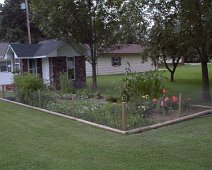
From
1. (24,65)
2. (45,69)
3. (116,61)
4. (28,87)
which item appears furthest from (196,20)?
(116,61)

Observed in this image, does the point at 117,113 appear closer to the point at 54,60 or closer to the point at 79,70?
the point at 54,60

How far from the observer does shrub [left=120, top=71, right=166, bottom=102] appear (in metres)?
11.1

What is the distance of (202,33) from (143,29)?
217 centimetres

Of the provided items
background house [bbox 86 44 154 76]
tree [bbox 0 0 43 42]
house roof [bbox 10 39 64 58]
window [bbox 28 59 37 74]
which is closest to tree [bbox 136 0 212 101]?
house roof [bbox 10 39 64 58]

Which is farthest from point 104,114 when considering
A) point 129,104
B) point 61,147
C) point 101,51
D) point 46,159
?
point 101,51

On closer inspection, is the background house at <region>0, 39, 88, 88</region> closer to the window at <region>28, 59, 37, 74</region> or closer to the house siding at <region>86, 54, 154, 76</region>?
the window at <region>28, 59, 37, 74</region>

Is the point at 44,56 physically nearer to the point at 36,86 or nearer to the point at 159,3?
the point at 36,86

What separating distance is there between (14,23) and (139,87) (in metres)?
37.3

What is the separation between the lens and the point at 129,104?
33.8 feet

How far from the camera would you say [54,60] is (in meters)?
23.7

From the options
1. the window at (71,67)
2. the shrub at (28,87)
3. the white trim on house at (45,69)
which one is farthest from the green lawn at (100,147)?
the window at (71,67)

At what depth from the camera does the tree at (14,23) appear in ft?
147

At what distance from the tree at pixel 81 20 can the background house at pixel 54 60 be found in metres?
1.95

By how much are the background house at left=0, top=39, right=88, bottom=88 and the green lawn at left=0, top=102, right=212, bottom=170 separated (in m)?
13.3
